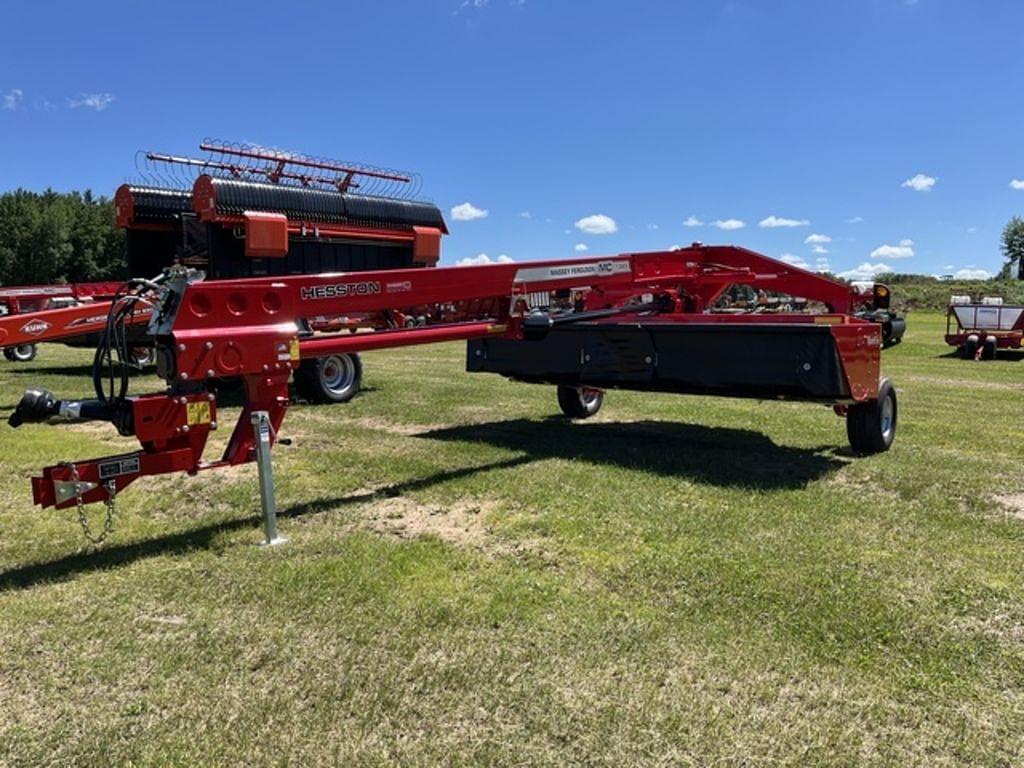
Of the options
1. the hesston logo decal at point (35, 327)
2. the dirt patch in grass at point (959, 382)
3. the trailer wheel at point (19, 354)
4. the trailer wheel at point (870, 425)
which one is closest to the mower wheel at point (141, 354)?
the hesston logo decal at point (35, 327)

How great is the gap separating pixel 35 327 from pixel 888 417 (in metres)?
8.94

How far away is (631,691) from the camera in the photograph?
2.97 metres

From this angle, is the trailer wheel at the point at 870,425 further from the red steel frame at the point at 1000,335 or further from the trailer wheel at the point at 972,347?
the red steel frame at the point at 1000,335

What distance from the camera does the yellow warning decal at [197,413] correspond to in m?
4.34

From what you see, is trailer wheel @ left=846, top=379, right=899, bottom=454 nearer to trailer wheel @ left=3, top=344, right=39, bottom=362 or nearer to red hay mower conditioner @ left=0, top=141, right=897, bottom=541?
red hay mower conditioner @ left=0, top=141, right=897, bottom=541

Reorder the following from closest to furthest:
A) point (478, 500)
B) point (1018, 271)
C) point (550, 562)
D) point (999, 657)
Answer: point (999, 657) < point (550, 562) < point (478, 500) < point (1018, 271)

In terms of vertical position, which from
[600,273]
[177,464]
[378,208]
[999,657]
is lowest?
[999,657]

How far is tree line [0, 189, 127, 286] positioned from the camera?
71562mm

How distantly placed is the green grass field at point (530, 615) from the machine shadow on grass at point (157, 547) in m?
0.03

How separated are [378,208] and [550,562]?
812 centimetres

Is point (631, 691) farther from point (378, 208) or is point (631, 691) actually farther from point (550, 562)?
point (378, 208)

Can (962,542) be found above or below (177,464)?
below

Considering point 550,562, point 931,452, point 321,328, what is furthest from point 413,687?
point 321,328

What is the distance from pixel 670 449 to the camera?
721cm
